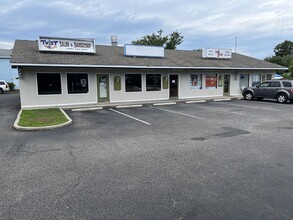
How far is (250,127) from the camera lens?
823 cm

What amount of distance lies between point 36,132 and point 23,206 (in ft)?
16.4

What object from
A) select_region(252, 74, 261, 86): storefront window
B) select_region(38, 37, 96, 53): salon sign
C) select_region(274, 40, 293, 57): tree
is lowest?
select_region(252, 74, 261, 86): storefront window

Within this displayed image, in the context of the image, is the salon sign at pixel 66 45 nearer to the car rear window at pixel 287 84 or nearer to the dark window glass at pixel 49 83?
the dark window glass at pixel 49 83

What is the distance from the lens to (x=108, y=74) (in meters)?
15.6

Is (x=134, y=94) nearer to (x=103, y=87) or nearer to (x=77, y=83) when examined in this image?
(x=103, y=87)

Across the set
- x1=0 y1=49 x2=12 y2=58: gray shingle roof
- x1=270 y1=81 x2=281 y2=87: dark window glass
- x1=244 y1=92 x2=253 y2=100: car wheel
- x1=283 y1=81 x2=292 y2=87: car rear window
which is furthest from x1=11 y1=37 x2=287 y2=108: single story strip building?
Answer: x1=0 y1=49 x2=12 y2=58: gray shingle roof

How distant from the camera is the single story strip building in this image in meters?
13.6

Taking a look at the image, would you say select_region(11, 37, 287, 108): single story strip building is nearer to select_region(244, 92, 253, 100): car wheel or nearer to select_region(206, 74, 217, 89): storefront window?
select_region(206, 74, 217, 89): storefront window

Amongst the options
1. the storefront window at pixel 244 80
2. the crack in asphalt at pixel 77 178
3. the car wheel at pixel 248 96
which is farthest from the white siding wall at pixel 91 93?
the crack in asphalt at pixel 77 178

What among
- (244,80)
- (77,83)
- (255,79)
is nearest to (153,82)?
(77,83)

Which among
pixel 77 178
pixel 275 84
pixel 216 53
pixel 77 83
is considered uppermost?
pixel 216 53

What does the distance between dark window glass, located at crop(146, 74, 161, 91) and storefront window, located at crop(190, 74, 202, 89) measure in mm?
3198

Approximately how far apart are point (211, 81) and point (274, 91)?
5.19 metres

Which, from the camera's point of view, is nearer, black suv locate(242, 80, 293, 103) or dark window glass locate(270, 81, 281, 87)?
black suv locate(242, 80, 293, 103)
